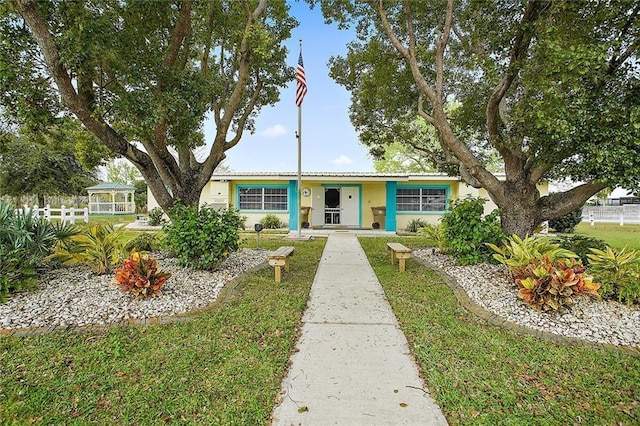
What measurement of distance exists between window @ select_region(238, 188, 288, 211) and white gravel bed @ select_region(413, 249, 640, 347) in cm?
1151

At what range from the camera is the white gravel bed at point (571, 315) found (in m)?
3.75

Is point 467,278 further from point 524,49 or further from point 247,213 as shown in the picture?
point 247,213

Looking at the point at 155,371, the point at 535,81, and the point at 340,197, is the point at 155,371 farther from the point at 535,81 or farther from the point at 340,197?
the point at 340,197

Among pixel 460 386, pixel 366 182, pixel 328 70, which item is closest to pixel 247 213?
pixel 366 182

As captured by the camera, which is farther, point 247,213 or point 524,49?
point 247,213

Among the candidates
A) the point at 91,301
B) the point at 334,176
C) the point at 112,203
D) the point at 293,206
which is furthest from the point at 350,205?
the point at 112,203

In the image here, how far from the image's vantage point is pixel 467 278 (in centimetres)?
576

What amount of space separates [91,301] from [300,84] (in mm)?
8574

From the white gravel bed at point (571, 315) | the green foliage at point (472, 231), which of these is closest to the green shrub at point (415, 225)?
the green foliage at point (472, 231)

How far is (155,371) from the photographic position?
300cm

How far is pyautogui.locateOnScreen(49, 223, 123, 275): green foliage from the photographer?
5.61 metres

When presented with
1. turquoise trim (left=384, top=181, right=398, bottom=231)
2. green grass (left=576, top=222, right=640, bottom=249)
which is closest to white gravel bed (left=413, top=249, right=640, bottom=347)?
green grass (left=576, top=222, right=640, bottom=249)

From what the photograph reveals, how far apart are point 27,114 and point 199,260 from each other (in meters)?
3.68

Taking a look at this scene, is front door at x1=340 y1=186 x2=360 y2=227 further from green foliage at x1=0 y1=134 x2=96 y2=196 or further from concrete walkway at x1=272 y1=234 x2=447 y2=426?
green foliage at x1=0 y1=134 x2=96 y2=196
